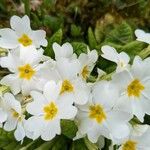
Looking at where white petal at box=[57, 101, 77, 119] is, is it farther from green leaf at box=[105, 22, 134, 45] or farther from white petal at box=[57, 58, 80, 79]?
green leaf at box=[105, 22, 134, 45]

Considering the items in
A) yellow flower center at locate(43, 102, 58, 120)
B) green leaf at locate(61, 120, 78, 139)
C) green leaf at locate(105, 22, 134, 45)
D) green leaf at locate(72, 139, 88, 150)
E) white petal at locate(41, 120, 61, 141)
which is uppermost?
yellow flower center at locate(43, 102, 58, 120)

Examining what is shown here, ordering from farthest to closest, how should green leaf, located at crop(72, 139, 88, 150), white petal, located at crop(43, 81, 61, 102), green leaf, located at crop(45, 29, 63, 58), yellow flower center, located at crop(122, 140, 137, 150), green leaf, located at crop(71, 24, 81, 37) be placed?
green leaf, located at crop(71, 24, 81, 37), green leaf, located at crop(45, 29, 63, 58), green leaf, located at crop(72, 139, 88, 150), yellow flower center, located at crop(122, 140, 137, 150), white petal, located at crop(43, 81, 61, 102)

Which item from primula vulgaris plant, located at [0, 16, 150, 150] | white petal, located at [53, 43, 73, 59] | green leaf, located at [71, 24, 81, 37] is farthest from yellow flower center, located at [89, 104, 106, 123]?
green leaf, located at [71, 24, 81, 37]

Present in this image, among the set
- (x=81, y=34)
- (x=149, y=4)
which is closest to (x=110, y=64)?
(x=81, y=34)

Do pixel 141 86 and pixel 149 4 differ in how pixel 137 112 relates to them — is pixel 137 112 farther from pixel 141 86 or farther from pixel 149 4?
pixel 149 4

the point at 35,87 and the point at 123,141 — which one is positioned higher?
the point at 35,87

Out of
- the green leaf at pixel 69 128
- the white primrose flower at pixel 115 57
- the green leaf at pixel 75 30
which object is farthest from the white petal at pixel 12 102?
the green leaf at pixel 75 30
